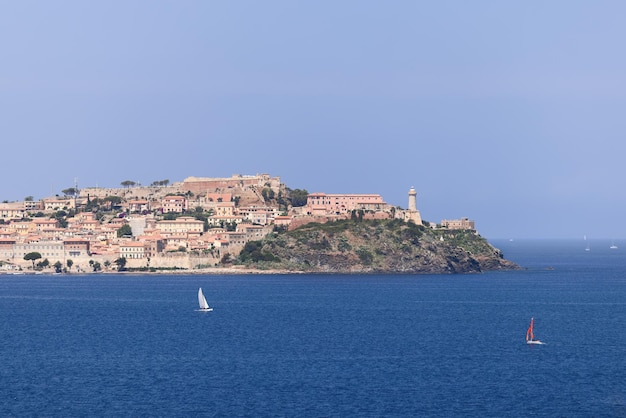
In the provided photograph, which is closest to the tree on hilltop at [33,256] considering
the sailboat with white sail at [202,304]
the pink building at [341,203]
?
the pink building at [341,203]

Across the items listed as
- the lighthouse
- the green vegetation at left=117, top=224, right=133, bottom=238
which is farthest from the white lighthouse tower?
the green vegetation at left=117, top=224, right=133, bottom=238

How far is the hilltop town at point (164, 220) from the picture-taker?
4328 inches

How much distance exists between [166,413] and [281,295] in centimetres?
4682

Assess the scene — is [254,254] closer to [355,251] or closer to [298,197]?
[355,251]

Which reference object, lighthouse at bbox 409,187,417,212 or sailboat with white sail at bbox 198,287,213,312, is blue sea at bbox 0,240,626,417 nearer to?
sailboat with white sail at bbox 198,287,213,312

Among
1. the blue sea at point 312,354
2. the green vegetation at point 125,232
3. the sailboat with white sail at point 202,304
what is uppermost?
the green vegetation at point 125,232

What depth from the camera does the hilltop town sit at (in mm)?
109938

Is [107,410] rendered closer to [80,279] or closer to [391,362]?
[391,362]

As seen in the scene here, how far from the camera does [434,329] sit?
54938mm

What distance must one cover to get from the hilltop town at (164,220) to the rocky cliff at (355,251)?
332 centimetres

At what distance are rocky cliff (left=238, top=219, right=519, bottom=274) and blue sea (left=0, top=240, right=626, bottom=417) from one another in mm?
25670

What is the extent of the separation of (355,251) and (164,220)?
23616mm

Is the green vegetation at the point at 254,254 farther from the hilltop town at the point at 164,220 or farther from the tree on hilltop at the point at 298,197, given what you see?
the tree on hilltop at the point at 298,197

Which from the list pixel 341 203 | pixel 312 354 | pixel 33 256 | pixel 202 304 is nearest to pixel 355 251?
pixel 341 203
